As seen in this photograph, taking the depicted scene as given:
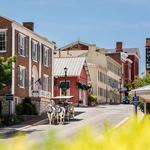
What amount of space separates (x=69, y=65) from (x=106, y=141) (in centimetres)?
7859

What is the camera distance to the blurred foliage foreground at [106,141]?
1.87 m

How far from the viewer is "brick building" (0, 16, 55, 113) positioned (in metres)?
52.4

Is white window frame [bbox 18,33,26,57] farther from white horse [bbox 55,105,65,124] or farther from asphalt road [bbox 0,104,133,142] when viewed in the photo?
white horse [bbox 55,105,65,124]

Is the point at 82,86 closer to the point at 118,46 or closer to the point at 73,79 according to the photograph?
the point at 73,79

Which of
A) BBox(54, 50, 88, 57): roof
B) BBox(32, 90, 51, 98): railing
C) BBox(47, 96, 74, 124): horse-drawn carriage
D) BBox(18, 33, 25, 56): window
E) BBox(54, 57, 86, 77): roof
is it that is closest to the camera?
BBox(47, 96, 74, 124): horse-drawn carriage

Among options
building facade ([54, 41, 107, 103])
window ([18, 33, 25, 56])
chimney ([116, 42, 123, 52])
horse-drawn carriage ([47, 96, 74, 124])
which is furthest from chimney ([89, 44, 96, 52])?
horse-drawn carriage ([47, 96, 74, 124])

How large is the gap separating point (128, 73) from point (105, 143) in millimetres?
128351

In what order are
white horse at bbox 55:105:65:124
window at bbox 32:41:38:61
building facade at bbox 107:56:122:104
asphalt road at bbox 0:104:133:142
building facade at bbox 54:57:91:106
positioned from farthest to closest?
building facade at bbox 107:56:122:104 → building facade at bbox 54:57:91:106 → window at bbox 32:41:38:61 → white horse at bbox 55:105:65:124 → asphalt road at bbox 0:104:133:142

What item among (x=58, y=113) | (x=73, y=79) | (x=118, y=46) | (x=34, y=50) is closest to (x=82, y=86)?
(x=73, y=79)

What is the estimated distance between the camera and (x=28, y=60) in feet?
186

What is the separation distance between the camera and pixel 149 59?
181 ft

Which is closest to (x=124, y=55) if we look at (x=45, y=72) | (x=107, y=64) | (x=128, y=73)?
(x=128, y=73)

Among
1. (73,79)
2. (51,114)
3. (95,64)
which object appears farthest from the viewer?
(95,64)

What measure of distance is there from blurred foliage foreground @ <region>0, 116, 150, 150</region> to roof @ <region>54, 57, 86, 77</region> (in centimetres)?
7553
